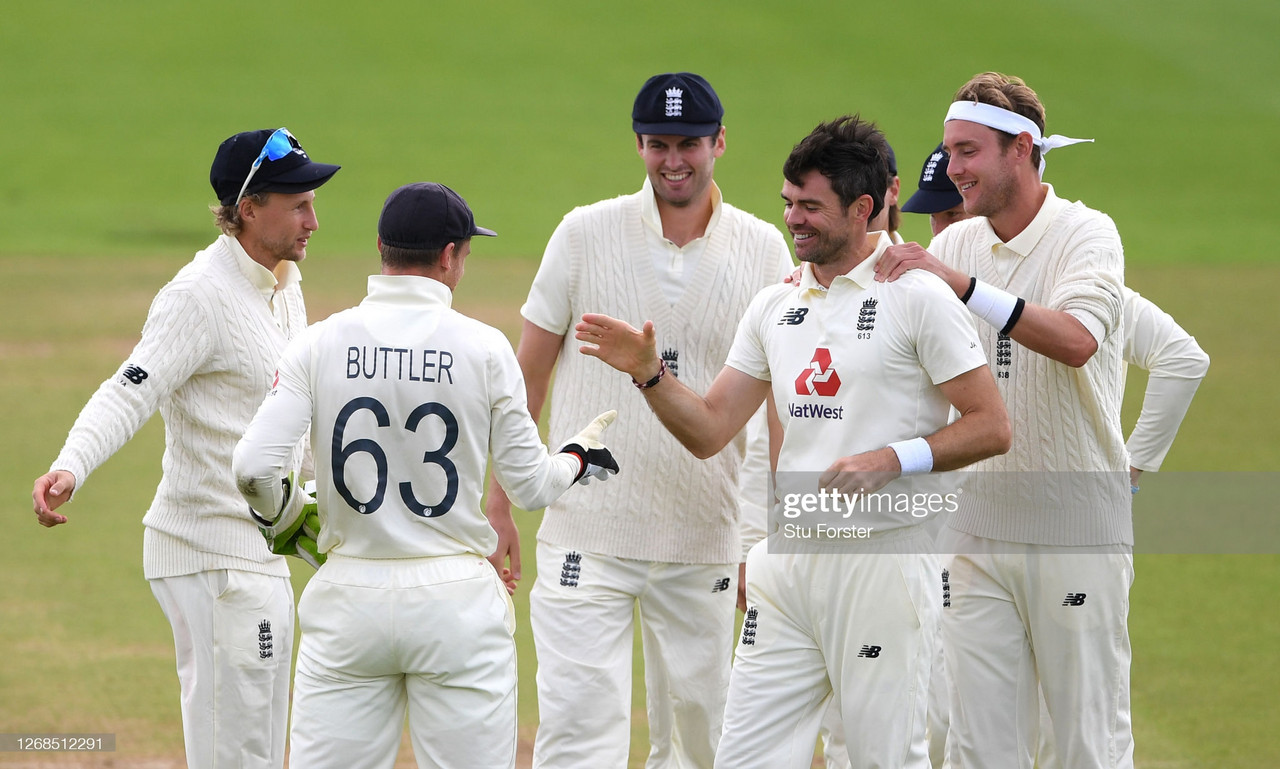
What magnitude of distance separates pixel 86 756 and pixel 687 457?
286 centimetres

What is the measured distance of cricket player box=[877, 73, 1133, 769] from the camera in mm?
4523

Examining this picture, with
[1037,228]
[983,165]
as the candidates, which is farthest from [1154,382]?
[983,165]

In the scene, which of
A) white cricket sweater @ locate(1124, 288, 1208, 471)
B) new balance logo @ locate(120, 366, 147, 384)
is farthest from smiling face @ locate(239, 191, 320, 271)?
white cricket sweater @ locate(1124, 288, 1208, 471)

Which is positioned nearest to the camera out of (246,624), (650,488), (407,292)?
(407,292)

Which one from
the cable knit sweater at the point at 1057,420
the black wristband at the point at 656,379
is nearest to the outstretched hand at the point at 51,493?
the black wristband at the point at 656,379

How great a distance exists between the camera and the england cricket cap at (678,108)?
4.91m

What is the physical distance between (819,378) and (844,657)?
754 mm

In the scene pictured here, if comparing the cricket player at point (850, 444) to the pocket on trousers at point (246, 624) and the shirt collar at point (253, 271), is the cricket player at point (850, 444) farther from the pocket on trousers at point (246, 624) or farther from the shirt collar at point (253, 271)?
the pocket on trousers at point (246, 624)

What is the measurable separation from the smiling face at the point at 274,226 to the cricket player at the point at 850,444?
1015 mm

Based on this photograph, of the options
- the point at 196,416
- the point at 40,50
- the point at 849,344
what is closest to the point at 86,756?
the point at 196,416

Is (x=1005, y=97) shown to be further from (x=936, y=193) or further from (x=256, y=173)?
(x=256, y=173)

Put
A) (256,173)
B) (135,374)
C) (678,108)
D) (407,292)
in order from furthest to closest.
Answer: (678,108) < (256,173) < (135,374) < (407,292)

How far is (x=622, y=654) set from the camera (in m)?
4.98

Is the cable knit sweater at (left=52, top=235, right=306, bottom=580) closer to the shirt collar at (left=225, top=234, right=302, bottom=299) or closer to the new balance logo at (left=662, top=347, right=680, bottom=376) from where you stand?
the shirt collar at (left=225, top=234, right=302, bottom=299)
